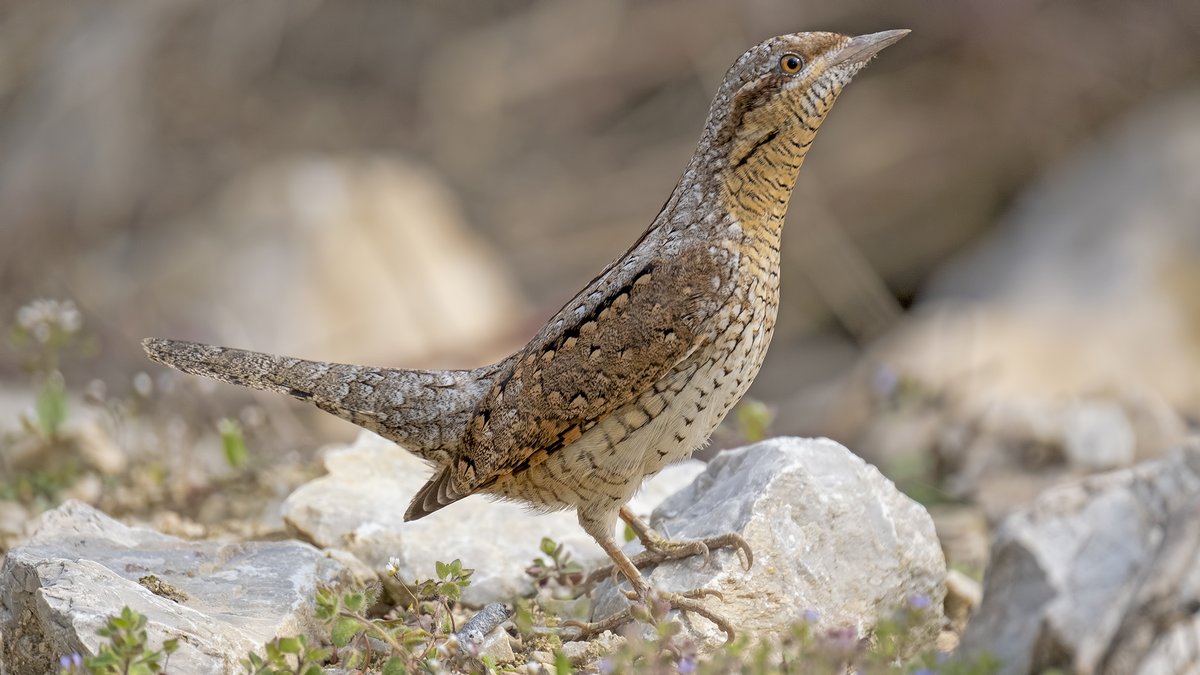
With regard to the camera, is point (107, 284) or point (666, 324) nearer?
point (666, 324)

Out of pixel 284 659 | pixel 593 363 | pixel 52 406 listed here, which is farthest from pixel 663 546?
pixel 52 406

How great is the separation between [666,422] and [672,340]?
0.76ft

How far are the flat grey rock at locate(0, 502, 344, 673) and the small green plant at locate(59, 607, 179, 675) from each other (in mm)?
287

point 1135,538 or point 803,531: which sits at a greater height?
point 803,531

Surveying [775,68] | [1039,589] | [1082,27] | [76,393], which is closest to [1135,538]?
[1039,589]

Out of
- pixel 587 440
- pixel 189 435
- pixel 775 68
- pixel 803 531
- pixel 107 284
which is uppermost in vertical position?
pixel 107 284

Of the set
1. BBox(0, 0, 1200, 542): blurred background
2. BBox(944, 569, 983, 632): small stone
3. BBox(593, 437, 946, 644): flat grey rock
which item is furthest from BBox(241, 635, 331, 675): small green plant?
BBox(0, 0, 1200, 542): blurred background

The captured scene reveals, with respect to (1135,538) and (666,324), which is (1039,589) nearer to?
(1135,538)

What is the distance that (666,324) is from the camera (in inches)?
137

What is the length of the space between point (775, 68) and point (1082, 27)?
7.71m

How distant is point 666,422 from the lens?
352 centimetres

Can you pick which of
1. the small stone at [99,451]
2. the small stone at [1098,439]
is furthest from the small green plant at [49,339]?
the small stone at [1098,439]

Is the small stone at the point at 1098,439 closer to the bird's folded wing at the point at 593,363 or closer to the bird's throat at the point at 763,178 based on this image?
the bird's throat at the point at 763,178

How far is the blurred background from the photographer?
8742mm
